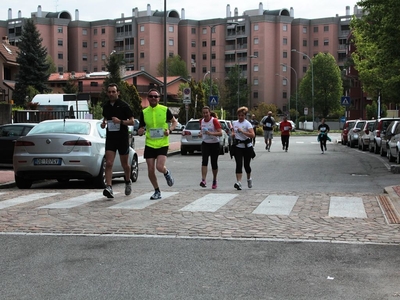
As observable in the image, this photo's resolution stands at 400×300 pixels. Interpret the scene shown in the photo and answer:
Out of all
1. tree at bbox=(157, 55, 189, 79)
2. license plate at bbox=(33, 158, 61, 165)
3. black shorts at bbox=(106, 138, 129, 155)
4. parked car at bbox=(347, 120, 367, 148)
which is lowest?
parked car at bbox=(347, 120, 367, 148)

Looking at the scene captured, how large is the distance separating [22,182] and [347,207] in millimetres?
7276

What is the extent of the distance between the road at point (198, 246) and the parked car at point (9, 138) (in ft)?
29.6

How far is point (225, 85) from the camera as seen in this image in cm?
13138

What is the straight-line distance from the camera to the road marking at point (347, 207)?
10145 mm

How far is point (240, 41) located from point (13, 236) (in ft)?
416

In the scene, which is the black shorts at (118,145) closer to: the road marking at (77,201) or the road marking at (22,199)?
the road marking at (77,201)

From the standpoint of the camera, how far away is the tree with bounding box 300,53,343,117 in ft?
380

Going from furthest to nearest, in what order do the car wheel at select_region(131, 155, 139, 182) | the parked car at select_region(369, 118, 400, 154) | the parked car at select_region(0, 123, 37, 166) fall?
the parked car at select_region(369, 118, 400, 154) → the parked car at select_region(0, 123, 37, 166) → the car wheel at select_region(131, 155, 139, 182)

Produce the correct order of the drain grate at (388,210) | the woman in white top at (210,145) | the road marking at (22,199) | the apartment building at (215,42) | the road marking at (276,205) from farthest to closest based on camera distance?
the apartment building at (215,42) → the woman in white top at (210,145) → the road marking at (22,199) → the road marking at (276,205) → the drain grate at (388,210)

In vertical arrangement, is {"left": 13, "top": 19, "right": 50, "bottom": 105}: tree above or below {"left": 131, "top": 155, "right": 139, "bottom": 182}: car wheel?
above

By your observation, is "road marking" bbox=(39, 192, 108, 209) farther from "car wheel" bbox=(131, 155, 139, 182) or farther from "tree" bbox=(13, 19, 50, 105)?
"tree" bbox=(13, 19, 50, 105)

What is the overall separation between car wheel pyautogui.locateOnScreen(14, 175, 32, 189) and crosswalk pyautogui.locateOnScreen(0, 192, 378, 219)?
2.14 m

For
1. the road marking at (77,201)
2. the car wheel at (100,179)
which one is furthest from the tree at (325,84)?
the road marking at (77,201)

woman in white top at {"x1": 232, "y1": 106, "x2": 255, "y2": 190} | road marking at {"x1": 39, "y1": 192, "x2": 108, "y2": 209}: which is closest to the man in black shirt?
road marking at {"x1": 39, "y1": 192, "x2": 108, "y2": 209}
